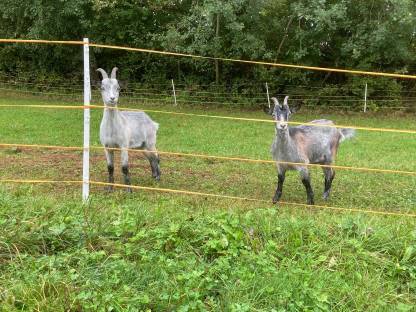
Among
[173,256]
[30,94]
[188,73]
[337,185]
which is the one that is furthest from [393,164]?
[30,94]

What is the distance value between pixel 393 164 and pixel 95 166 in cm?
628

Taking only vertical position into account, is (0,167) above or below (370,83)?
below

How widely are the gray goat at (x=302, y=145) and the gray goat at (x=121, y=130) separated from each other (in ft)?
6.04

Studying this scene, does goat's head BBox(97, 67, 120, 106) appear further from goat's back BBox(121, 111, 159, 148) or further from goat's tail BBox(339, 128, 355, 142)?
goat's tail BBox(339, 128, 355, 142)

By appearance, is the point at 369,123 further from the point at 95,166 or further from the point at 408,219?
the point at 408,219

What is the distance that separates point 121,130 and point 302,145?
286 centimetres

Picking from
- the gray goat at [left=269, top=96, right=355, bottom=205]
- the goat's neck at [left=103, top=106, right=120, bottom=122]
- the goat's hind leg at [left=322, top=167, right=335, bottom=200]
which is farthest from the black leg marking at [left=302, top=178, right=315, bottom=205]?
the goat's neck at [left=103, top=106, right=120, bottom=122]

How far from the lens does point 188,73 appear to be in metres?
22.3

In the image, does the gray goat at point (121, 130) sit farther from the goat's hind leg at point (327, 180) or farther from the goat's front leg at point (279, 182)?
the goat's hind leg at point (327, 180)

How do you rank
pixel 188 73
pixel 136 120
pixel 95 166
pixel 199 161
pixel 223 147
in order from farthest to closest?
pixel 188 73 < pixel 223 147 < pixel 199 161 < pixel 95 166 < pixel 136 120

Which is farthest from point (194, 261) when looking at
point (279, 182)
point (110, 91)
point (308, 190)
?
A: point (110, 91)

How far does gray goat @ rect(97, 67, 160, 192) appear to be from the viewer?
23.3ft

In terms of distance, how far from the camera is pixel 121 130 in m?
7.53

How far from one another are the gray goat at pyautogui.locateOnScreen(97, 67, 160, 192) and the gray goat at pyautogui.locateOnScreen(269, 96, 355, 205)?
1841mm
